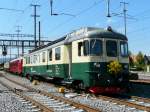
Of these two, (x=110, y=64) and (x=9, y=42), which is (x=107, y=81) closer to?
(x=110, y=64)

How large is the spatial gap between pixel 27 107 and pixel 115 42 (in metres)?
5.70

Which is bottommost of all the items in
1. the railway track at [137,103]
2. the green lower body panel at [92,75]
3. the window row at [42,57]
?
the railway track at [137,103]

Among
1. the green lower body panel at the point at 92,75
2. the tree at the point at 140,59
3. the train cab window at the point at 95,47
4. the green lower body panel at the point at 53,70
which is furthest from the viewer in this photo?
the tree at the point at 140,59

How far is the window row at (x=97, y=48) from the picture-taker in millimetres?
16031

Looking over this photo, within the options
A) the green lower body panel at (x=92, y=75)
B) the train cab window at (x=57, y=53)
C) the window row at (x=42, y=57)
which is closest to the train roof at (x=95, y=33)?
the green lower body panel at (x=92, y=75)

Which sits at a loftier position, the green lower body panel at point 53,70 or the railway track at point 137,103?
the green lower body panel at point 53,70

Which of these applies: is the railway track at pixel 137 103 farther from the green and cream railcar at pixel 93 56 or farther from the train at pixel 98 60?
the green and cream railcar at pixel 93 56

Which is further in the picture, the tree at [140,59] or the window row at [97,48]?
the tree at [140,59]

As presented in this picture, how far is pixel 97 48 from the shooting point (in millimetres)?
16156

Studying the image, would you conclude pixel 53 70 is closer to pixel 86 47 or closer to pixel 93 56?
pixel 86 47

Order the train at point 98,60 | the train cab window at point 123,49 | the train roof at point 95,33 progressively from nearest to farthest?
1. the train at point 98,60
2. the train roof at point 95,33
3. the train cab window at point 123,49

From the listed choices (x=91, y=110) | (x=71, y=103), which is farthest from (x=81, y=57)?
(x=91, y=110)

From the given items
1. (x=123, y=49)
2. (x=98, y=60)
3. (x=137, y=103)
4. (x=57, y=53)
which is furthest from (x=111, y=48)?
(x=57, y=53)

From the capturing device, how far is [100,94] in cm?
1695
